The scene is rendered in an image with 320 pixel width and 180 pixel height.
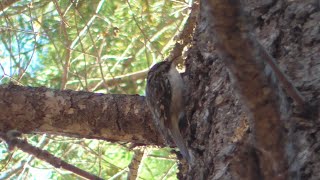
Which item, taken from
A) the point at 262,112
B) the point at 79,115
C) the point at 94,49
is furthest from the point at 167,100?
the point at 262,112

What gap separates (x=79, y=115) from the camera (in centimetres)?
234

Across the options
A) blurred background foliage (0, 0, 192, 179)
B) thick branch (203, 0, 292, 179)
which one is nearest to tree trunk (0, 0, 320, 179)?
thick branch (203, 0, 292, 179)

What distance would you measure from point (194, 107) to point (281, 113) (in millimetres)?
668

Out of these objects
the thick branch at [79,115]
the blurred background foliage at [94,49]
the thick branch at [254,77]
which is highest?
the blurred background foliage at [94,49]

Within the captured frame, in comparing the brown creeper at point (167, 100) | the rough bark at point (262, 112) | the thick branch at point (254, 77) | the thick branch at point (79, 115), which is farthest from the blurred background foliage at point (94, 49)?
the thick branch at point (254, 77)

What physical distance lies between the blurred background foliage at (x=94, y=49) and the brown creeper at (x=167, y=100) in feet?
1.88

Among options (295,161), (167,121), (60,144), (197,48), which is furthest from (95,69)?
(295,161)

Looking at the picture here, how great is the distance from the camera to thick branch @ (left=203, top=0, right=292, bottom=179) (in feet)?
3.71

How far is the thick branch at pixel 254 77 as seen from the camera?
44.5 inches

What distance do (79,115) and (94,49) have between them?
1287mm

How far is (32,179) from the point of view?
3559mm

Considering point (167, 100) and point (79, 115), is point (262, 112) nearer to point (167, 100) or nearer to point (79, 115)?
point (79, 115)

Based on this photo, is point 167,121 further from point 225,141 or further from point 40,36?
point 40,36

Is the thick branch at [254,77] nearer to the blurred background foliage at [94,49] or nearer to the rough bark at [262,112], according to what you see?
the rough bark at [262,112]
